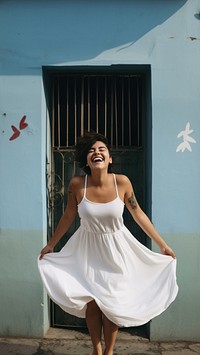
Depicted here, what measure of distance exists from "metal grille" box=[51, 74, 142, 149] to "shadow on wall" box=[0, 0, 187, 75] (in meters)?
0.41

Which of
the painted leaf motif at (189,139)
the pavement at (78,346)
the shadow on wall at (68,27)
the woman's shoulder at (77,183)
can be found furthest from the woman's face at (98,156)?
the pavement at (78,346)

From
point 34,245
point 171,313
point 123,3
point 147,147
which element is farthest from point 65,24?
point 171,313

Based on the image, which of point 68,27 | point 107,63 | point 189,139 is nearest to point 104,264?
point 189,139

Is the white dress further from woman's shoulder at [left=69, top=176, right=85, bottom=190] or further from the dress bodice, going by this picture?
woman's shoulder at [left=69, top=176, right=85, bottom=190]

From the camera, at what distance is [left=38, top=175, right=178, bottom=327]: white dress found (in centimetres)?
334

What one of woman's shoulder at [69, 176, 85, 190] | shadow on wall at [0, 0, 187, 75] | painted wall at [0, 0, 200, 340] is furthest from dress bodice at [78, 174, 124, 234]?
shadow on wall at [0, 0, 187, 75]

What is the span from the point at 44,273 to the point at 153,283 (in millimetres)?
899

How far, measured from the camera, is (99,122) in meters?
4.73

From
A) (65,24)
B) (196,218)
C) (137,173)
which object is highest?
(65,24)

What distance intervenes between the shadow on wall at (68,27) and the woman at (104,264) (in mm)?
1273

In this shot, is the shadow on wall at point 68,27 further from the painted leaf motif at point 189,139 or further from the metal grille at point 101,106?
the painted leaf motif at point 189,139

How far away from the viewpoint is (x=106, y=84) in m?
4.69

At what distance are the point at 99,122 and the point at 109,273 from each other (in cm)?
191

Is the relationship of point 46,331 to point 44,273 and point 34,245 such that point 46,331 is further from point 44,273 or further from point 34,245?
point 44,273
